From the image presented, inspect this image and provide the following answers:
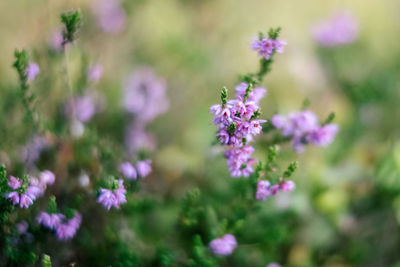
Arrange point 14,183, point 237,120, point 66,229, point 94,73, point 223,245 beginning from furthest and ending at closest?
point 94,73 → point 223,245 → point 66,229 → point 14,183 → point 237,120

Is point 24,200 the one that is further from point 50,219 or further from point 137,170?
point 137,170

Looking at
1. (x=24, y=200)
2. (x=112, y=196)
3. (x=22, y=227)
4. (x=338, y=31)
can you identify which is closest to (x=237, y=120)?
(x=112, y=196)

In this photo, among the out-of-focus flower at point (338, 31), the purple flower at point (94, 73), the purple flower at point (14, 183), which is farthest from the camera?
the out-of-focus flower at point (338, 31)

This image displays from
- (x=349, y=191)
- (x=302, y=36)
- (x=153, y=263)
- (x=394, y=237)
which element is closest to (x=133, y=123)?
(x=153, y=263)

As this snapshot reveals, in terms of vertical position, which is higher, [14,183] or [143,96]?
[143,96]

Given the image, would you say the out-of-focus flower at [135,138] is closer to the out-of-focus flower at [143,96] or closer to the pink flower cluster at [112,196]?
the out-of-focus flower at [143,96]

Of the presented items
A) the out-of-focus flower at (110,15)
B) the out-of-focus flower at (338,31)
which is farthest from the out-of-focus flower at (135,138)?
the out-of-focus flower at (338,31)
